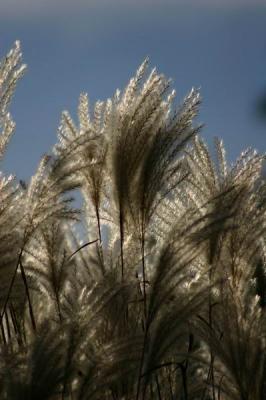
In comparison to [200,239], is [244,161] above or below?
above

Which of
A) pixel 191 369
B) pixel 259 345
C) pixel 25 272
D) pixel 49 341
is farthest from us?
pixel 191 369

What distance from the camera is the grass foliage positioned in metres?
2.58

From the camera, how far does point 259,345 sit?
2.96 metres

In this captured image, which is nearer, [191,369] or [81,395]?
[81,395]

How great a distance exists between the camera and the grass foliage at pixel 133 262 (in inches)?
102

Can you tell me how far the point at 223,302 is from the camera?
3.04m

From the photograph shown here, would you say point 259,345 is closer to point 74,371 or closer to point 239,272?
point 239,272

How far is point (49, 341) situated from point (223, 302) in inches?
33.3

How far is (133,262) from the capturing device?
3.00 meters

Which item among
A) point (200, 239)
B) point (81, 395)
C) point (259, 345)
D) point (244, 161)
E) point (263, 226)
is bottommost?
point (81, 395)

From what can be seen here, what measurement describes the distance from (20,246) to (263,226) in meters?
0.91

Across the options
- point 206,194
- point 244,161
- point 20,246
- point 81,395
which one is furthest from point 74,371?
point 244,161

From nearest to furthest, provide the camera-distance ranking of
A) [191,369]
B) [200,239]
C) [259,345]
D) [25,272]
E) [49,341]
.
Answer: [49,341] < [200,239] < [259,345] < [25,272] < [191,369]

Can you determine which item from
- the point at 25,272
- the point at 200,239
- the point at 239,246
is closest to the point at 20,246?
the point at 25,272
